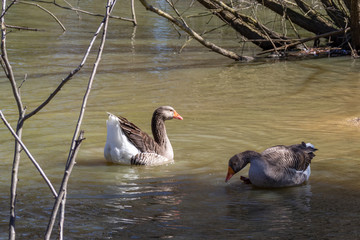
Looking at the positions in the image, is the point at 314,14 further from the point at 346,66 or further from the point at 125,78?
the point at 125,78

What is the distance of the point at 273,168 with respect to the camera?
24.2 feet

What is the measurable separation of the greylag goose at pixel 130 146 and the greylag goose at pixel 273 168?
5.01 ft

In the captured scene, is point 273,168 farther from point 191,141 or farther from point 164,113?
point 191,141

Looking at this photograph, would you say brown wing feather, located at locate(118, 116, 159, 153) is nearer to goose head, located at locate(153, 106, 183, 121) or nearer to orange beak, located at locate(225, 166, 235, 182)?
goose head, located at locate(153, 106, 183, 121)

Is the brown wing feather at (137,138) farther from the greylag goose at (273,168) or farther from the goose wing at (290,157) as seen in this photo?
the goose wing at (290,157)

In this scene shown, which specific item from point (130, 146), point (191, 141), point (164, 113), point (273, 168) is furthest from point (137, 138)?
point (273, 168)

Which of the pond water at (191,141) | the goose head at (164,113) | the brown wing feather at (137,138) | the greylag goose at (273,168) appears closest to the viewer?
the pond water at (191,141)

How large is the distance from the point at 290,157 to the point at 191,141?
248 cm

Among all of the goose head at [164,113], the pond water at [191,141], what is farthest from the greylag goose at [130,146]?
the goose head at [164,113]

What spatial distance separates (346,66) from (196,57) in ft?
15.0

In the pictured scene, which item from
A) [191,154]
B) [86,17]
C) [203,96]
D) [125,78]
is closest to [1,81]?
[125,78]

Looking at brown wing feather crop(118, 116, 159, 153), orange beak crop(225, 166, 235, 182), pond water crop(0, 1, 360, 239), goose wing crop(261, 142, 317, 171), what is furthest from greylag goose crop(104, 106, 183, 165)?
goose wing crop(261, 142, 317, 171)

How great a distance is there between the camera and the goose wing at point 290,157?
7491mm

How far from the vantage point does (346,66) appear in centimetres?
1705
